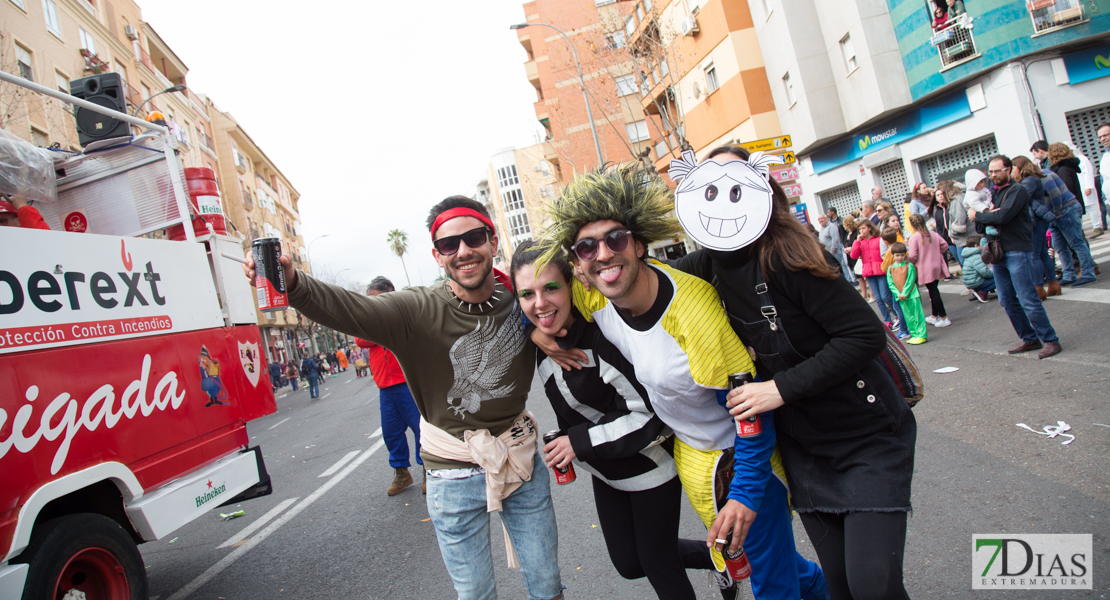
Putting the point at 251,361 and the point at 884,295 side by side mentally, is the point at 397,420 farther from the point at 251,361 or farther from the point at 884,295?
the point at 884,295

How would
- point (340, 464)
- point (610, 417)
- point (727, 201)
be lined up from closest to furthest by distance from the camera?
point (727, 201), point (610, 417), point (340, 464)

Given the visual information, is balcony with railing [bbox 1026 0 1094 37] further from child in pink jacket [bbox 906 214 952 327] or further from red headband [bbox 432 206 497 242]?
red headband [bbox 432 206 497 242]

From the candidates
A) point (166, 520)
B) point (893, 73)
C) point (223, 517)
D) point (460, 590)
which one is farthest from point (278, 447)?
point (893, 73)

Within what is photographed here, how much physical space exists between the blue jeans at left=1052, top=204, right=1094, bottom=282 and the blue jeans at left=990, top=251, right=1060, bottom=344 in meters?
3.00

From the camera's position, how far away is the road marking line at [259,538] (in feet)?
14.2

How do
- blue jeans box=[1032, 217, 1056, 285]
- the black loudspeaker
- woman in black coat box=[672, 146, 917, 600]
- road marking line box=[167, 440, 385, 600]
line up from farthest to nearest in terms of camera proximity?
blue jeans box=[1032, 217, 1056, 285]
the black loudspeaker
road marking line box=[167, 440, 385, 600]
woman in black coat box=[672, 146, 917, 600]

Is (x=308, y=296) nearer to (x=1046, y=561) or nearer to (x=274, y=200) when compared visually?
(x=1046, y=561)

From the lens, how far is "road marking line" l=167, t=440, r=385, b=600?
4330mm

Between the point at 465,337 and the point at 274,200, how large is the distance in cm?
5934

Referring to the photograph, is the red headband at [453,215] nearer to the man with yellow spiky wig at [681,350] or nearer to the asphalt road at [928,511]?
the man with yellow spiky wig at [681,350]

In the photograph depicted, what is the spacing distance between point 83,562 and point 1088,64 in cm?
1930

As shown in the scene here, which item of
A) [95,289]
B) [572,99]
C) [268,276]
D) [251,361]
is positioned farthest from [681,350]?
[572,99]

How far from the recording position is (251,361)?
5.17 m

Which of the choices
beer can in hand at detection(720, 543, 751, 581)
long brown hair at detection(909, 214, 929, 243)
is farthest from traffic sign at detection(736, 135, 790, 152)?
beer can in hand at detection(720, 543, 751, 581)
